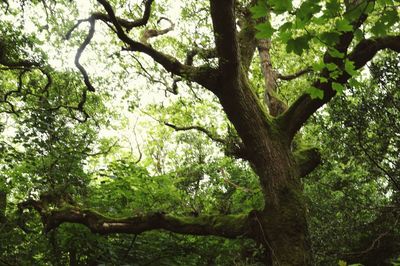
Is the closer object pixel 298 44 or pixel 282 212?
pixel 298 44

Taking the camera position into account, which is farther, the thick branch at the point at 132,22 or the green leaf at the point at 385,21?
the thick branch at the point at 132,22

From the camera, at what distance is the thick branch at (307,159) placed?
275 inches

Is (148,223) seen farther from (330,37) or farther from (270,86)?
(270,86)

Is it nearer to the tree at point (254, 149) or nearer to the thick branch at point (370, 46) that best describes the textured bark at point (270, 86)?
the tree at point (254, 149)

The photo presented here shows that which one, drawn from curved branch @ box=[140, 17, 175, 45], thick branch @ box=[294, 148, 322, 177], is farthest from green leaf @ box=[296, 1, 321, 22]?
curved branch @ box=[140, 17, 175, 45]

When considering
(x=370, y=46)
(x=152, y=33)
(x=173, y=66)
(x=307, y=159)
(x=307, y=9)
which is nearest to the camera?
(x=307, y=9)

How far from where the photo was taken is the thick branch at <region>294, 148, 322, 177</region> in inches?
275

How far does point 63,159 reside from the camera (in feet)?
20.7

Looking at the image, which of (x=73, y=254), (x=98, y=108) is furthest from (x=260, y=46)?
(x=73, y=254)

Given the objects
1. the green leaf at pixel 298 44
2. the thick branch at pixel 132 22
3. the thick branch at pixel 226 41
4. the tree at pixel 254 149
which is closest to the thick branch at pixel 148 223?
the tree at pixel 254 149

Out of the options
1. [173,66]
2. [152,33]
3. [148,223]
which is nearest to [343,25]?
[173,66]

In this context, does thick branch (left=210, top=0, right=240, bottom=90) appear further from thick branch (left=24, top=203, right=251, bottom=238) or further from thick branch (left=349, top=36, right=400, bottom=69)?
thick branch (left=24, top=203, right=251, bottom=238)

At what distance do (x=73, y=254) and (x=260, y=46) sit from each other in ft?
23.8

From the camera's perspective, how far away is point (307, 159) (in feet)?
23.4
